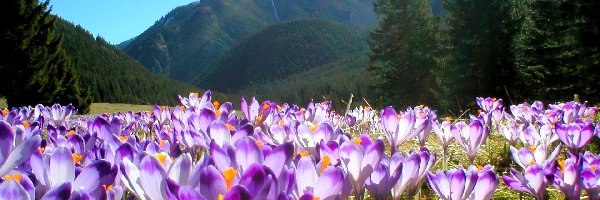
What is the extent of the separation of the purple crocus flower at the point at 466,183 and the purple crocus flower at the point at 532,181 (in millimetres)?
236

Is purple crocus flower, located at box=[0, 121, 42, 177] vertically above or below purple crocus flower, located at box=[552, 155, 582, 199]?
above

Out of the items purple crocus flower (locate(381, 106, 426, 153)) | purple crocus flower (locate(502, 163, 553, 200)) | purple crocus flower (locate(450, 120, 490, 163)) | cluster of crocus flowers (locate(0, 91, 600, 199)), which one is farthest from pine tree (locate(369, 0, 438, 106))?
purple crocus flower (locate(502, 163, 553, 200))

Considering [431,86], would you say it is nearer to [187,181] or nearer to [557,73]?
[557,73]

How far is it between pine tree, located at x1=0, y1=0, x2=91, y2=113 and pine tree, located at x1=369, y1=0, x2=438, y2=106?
68.5ft

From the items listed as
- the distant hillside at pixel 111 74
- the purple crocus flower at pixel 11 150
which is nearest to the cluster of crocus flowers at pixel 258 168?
the purple crocus flower at pixel 11 150

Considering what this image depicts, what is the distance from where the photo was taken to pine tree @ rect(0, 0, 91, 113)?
30.1 meters

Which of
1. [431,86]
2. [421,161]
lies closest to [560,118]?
[421,161]

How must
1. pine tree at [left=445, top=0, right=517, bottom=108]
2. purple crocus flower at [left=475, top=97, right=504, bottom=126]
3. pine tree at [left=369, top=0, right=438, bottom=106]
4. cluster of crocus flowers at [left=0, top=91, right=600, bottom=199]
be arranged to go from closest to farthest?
cluster of crocus flowers at [left=0, top=91, right=600, bottom=199], purple crocus flower at [left=475, top=97, right=504, bottom=126], pine tree at [left=445, top=0, right=517, bottom=108], pine tree at [left=369, top=0, right=438, bottom=106]

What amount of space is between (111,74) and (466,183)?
135370 mm

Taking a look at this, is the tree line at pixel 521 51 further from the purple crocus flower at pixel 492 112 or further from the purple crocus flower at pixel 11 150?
the purple crocus flower at pixel 11 150

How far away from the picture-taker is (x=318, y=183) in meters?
1.02

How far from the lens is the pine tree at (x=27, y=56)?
30094 mm

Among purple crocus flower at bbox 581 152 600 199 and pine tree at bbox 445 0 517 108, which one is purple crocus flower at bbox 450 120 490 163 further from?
pine tree at bbox 445 0 517 108

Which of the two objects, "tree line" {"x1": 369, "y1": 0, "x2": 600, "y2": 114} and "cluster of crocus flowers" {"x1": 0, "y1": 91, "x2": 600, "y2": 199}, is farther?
"tree line" {"x1": 369, "y1": 0, "x2": 600, "y2": 114}
